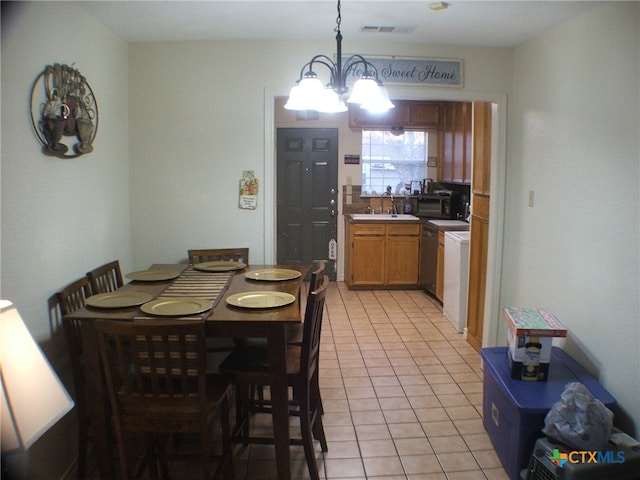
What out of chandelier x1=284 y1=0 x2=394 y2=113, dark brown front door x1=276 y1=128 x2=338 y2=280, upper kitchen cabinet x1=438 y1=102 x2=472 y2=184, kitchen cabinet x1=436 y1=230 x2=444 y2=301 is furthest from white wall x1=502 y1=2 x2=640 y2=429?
dark brown front door x1=276 y1=128 x2=338 y2=280

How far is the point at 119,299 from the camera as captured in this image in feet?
7.98

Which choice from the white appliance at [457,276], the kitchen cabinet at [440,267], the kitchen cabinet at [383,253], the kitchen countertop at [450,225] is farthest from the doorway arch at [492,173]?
the kitchen cabinet at [383,253]

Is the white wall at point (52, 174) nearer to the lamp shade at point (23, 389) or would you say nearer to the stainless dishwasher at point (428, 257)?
the lamp shade at point (23, 389)

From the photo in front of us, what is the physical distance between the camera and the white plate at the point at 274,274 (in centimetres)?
287

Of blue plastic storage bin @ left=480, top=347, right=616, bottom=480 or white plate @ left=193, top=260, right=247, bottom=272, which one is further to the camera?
white plate @ left=193, top=260, right=247, bottom=272

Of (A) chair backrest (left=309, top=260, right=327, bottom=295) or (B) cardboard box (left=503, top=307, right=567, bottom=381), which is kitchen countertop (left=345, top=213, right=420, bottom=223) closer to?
(A) chair backrest (left=309, top=260, right=327, bottom=295)

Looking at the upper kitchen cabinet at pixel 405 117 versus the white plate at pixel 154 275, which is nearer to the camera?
the white plate at pixel 154 275

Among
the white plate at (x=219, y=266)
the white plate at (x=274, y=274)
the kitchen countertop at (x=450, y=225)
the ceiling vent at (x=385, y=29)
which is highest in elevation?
the ceiling vent at (x=385, y=29)

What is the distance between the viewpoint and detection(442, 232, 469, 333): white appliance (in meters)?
4.46

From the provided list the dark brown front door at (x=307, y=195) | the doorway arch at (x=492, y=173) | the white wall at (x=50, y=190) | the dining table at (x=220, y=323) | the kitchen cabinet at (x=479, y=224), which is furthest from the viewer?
the dark brown front door at (x=307, y=195)

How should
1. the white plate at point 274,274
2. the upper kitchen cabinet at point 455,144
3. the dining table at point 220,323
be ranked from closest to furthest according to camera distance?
the dining table at point 220,323
the white plate at point 274,274
the upper kitchen cabinet at point 455,144

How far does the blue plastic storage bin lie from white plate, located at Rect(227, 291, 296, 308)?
117 cm

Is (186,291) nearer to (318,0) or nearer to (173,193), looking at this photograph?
(173,193)

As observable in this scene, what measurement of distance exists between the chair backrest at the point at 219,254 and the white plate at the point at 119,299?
833mm
